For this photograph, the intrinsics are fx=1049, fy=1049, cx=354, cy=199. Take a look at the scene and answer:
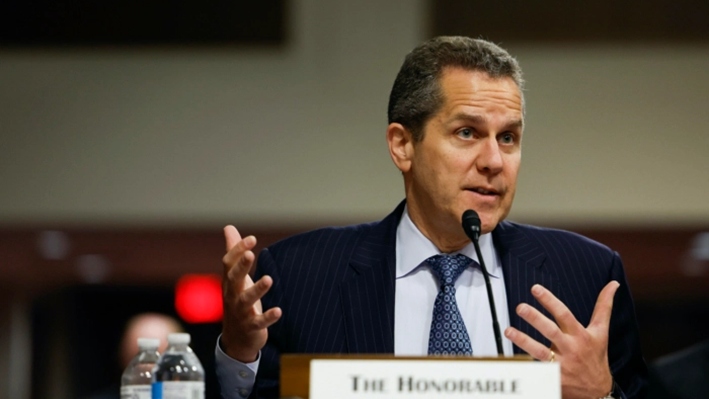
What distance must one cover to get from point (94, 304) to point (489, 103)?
729 cm

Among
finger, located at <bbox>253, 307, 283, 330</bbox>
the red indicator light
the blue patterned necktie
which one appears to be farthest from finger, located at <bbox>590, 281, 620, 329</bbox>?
the red indicator light

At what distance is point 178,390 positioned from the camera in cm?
174

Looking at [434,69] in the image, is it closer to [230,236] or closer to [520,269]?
[520,269]

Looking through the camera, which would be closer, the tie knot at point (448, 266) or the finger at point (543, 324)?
the finger at point (543, 324)

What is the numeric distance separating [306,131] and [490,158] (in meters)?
4.34

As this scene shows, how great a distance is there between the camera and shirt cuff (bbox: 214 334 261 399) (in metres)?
2.20

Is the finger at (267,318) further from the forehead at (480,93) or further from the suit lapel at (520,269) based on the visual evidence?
the forehead at (480,93)

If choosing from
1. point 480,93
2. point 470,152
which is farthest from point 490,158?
point 480,93

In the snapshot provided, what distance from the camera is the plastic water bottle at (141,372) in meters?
1.86

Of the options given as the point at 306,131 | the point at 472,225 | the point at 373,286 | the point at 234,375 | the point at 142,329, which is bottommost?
the point at 142,329

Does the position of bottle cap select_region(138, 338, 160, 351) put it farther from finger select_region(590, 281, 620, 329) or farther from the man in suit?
finger select_region(590, 281, 620, 329)

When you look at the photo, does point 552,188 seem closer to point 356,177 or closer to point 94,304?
point 356,177

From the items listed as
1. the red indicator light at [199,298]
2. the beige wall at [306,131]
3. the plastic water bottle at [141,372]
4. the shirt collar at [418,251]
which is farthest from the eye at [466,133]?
the red indicator light at [199,298]

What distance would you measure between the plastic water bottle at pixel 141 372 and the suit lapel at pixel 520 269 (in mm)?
828
